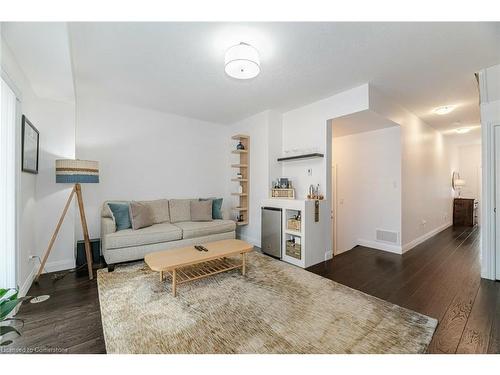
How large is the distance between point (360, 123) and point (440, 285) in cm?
256

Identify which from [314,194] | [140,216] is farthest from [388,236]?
[140,216]

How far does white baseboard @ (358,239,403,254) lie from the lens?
3789 mm

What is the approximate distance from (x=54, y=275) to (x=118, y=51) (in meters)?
2.90

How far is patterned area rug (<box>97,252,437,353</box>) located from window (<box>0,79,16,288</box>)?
82 cm

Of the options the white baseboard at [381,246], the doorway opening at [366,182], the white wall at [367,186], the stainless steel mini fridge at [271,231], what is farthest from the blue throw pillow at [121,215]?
the white baseboard at [381,246]

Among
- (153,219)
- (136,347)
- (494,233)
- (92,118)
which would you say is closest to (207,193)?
(153,219)

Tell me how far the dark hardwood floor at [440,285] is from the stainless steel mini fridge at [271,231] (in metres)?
0.69

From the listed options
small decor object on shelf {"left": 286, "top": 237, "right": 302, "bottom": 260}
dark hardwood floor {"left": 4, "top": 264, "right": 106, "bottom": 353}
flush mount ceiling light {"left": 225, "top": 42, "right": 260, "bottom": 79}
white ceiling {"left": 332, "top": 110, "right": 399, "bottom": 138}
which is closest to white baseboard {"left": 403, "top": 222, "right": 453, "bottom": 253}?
small decor object on shelf {"left": 286, "top": 237, "right": 302, "bottom": 260}

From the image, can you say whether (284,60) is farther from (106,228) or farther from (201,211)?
(106,228)

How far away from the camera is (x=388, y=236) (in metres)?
3.93

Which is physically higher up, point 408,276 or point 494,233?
point 494,233

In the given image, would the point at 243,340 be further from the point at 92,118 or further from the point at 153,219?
the point at 92,118

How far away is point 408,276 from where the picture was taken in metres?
2.81

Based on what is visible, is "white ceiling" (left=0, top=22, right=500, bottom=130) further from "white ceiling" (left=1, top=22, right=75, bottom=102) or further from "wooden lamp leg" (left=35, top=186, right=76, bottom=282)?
"wooden lamp leg" (left=35, top=186, right=76, bottom=282)
